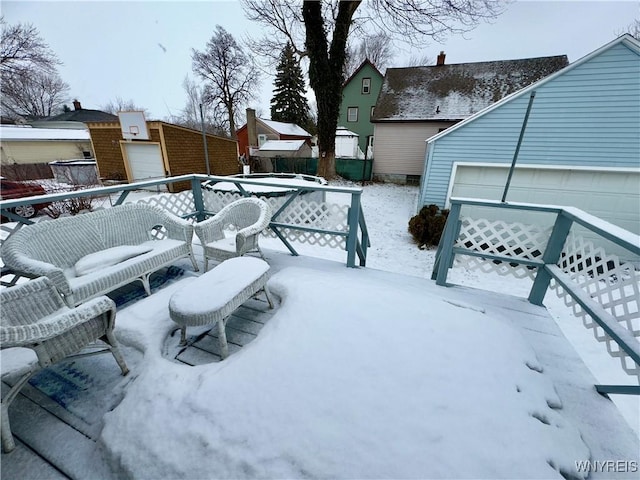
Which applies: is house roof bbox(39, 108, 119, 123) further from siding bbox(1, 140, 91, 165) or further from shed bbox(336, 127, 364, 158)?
shed bbox(336, 127, 364, 158)

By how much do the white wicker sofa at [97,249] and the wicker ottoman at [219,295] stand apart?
979 mm

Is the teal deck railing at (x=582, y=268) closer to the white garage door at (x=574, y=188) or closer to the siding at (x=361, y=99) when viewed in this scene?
the white garage door at (x=574, y=188)

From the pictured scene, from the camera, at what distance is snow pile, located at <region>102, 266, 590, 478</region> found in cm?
123

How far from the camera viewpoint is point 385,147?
13672 mm

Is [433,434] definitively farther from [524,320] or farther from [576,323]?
[576,323]

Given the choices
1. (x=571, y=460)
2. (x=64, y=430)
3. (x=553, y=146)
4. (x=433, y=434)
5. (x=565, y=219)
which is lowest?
(x=64, y=430)

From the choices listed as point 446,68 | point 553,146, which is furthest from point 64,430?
point 446,68

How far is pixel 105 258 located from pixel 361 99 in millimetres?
21416

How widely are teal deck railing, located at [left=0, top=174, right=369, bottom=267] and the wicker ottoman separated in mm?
1339

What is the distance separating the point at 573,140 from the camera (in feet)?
20.2

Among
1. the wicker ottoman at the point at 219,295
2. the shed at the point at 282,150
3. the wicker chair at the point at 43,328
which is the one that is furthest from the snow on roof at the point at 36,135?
the wicker ottoman at the point at 219,295

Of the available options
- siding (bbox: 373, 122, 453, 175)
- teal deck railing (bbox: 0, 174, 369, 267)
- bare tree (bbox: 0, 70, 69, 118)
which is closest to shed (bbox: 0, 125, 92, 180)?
bare tree (bbox: 0, 70, 69, 118)

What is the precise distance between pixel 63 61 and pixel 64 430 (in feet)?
68.4

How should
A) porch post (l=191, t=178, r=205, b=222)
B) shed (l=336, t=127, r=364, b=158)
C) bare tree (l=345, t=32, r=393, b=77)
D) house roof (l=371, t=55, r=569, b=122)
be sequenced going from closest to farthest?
porch post (l=191, t=178, r=205, b=222) < house roof (l=371, t=55, r=569, b=122) < shed (l=336, t=127, r=364, b=158) < bare tree (l=345, t=32, r=393, b=77)
